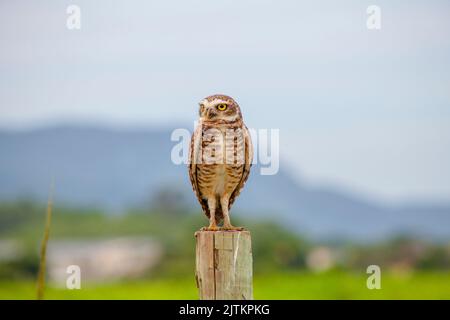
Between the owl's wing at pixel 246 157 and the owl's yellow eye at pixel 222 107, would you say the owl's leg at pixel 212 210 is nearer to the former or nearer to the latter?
the owl's wing at pixel 246 157

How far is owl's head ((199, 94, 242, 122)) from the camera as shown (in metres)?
7.73

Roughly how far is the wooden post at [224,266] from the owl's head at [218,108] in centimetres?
139

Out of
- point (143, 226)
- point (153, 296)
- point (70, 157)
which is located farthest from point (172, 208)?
point (70, 157)

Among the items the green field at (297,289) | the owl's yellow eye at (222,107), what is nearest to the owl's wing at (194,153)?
the owl's yellow eye at (222,107)

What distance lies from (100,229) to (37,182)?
55.3 meters

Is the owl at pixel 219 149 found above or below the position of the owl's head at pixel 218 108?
below

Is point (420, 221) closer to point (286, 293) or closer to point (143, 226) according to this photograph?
point (143, 226)

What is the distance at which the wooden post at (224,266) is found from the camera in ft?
21.9

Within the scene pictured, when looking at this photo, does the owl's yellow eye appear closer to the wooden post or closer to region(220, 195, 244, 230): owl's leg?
region(220, 195, 244, 230): owl's leg

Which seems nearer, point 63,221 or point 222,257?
point 222,257

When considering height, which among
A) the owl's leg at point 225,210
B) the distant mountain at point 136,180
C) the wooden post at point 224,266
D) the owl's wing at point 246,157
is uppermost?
the distant mountain at point 136,180

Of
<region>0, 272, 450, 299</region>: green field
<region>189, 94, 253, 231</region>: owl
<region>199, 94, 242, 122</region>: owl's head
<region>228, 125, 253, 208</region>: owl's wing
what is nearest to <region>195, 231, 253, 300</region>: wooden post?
<region>189, 94, 253, 231</region>: owl

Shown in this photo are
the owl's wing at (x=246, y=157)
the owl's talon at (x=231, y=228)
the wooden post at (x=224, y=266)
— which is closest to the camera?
the wooden post at (x=224, y=266)

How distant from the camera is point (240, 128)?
312 inches
